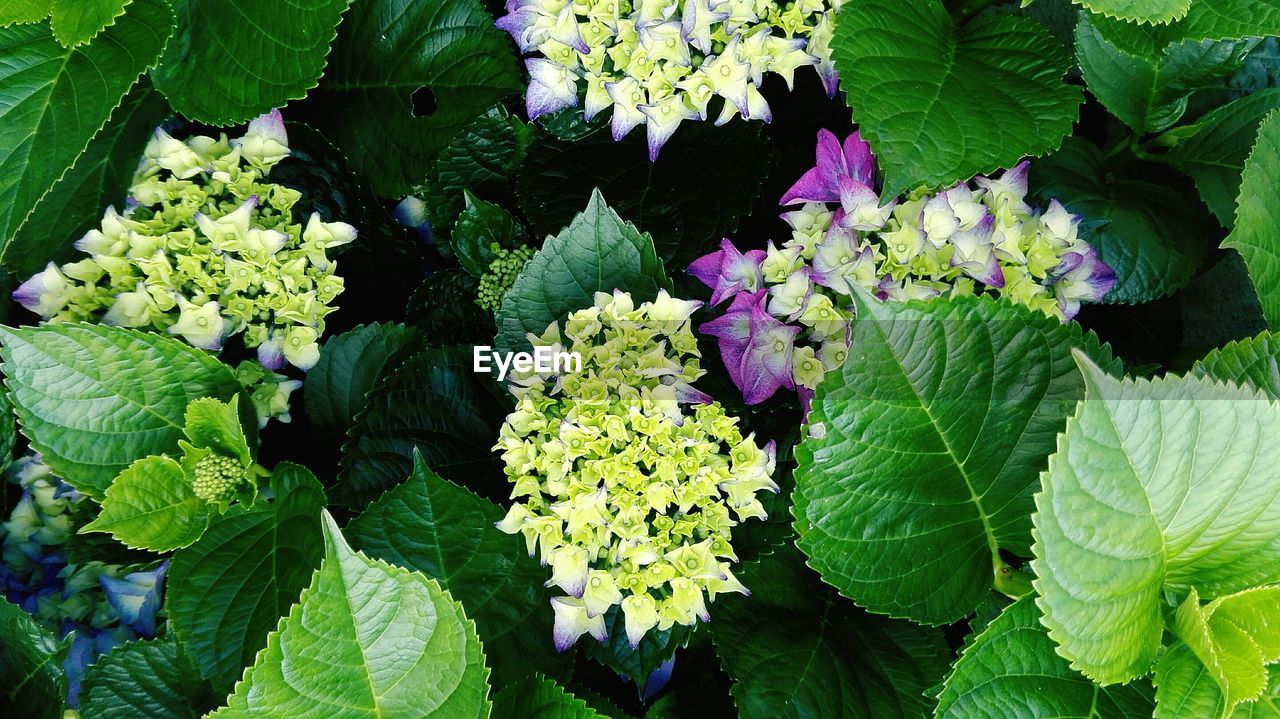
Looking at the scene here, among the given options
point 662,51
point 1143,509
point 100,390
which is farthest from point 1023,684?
point 100,390

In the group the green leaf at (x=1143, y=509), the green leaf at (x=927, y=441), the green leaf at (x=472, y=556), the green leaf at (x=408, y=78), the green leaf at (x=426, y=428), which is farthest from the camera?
the green leaf at (x=408, y=78)

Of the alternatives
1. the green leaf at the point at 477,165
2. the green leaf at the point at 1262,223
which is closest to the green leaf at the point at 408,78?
the green leaf at the point at 477,165

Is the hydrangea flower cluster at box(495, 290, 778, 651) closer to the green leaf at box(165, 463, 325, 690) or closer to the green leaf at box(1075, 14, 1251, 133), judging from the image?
the green leaf at box(165, 463, 325, 690)

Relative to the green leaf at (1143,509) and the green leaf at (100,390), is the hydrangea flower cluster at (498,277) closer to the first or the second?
the green leaf at (100,390)

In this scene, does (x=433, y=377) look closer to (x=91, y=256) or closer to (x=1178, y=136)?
(x=91, y=256)

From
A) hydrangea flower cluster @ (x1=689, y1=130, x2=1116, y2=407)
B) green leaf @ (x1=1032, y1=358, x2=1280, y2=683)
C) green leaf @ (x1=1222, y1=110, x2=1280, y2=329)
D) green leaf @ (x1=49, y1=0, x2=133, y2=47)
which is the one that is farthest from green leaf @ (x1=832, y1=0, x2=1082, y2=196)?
green leaf @ (x1=49, y1=0, x2=133, y2=47)

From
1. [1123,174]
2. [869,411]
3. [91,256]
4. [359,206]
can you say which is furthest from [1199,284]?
[91,256]

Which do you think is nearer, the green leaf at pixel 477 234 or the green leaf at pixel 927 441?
the green leaf at pixel 927 441

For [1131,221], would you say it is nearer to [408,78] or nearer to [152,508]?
[408,78]
